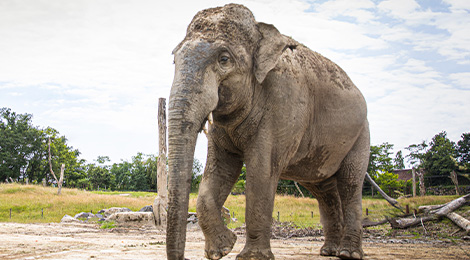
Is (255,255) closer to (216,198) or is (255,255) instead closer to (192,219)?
(216,198)

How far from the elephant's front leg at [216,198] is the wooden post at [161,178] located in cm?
1379

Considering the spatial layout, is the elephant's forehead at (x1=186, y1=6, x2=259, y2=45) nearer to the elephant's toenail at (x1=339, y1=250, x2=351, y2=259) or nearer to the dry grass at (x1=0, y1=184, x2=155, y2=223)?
the elephant's toenail at (x1=339, y1=250, x2=351, y2=259)

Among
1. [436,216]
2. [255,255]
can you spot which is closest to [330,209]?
[255,255]

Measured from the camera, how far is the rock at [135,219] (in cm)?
1881

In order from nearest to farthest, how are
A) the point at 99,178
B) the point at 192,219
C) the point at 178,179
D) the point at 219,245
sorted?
the point at 178,179 → the point at 219,245 → the point at 192,219 → the point at 99,178

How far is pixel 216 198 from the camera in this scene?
5191mm

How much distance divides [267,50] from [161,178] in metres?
15.6

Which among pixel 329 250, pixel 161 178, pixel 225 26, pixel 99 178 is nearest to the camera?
pixel 225 26

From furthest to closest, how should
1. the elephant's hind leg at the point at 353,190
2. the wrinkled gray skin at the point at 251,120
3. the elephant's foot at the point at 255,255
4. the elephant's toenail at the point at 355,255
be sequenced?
the elephant's hind leg at the point at 353,190, the elephant's toenail at the point at 355,255, the elephant's foot at the point at 255,255, the wrinkled gray skin at the point at 251,120

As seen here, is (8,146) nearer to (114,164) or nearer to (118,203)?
(114,164)

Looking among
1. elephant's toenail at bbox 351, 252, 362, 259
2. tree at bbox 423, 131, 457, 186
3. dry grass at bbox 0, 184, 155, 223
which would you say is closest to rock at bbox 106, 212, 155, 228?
dry grass at bbox 0, 184, 155, 223

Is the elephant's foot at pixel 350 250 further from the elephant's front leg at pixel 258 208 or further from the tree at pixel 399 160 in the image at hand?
the tree at pixel 399 160

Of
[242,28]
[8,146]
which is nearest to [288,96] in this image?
[242,28]

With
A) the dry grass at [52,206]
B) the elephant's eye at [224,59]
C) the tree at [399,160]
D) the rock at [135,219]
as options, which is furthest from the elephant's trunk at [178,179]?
the tree at [399,160]
